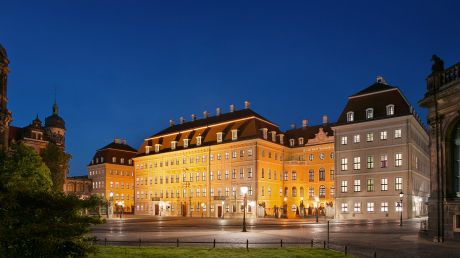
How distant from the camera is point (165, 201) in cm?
9925

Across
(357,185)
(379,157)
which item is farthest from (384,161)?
(357,185)

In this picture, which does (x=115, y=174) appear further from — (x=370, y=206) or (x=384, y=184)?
(x=384, y=184)

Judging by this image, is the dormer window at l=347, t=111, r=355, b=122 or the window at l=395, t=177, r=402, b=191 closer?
the window at l=395, t=177, r=402, b=191

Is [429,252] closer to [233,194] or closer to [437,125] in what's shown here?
[437,125]

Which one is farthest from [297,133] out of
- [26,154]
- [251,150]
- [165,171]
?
[26,154]

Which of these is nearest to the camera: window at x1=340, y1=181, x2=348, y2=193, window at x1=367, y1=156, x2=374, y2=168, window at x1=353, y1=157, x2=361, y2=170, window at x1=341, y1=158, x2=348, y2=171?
window at x1=367, y1=156, x2=374, y2=168

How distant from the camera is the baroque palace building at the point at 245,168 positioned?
83688mm

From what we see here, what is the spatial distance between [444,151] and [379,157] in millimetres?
42365

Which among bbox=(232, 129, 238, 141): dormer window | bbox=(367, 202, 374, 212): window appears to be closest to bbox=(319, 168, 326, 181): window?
bbox=(232, 129, 238, 141): dormer window

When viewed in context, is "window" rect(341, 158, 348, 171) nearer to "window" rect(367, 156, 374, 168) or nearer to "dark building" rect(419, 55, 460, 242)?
"window" rect(367, 156, 374, 168)

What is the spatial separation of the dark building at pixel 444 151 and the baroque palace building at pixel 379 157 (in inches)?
1492

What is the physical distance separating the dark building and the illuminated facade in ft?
337

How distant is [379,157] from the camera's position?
67375 millimetres

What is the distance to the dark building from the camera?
25.2 meters
